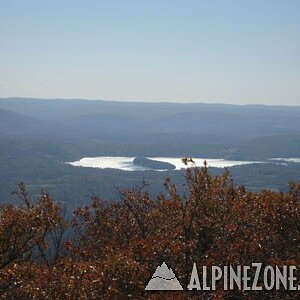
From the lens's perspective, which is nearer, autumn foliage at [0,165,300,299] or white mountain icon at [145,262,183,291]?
autumn foliage at [0,165,300,299]

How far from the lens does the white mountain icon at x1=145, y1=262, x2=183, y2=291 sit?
22.5 m

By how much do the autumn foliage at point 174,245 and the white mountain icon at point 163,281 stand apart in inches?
15.1

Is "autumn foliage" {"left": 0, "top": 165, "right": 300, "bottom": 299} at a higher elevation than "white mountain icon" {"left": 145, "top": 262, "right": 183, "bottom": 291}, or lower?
higher

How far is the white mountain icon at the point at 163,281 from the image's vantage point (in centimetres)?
2255

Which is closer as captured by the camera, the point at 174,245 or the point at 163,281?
the point at 163,281

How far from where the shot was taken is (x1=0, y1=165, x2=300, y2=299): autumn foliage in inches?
861

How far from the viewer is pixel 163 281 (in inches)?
907

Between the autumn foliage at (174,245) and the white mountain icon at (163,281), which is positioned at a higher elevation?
the autumn foliage at (174,245)

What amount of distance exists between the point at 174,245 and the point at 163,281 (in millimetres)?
2006

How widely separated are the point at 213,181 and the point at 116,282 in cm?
966

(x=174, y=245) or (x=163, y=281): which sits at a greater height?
(x=174, y=245)

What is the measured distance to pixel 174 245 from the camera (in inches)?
957

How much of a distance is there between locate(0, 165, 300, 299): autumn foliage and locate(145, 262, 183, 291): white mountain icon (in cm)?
38

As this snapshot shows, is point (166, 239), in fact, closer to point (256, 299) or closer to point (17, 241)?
point (256, 299)
